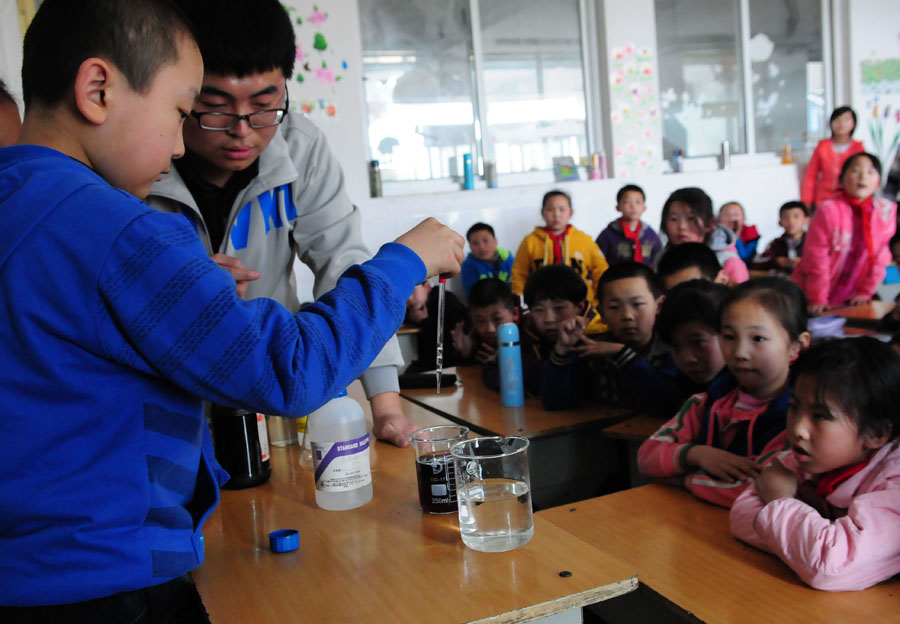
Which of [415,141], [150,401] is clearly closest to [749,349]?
[150,401]

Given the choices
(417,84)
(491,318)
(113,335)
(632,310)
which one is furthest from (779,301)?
(417,84)

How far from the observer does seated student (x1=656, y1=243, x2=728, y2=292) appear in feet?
10.1

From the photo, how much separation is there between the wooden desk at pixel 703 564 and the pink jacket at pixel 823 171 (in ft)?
20.3

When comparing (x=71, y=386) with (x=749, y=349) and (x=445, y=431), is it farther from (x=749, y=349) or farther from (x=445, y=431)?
(x=749, y=349)

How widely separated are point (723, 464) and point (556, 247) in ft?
13.3

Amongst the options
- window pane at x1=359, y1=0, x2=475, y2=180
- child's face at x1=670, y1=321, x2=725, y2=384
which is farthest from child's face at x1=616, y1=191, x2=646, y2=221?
child's face at x1=670, y1=321, x2=725, y2=384

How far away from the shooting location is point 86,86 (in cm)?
76

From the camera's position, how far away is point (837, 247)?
4543 mm

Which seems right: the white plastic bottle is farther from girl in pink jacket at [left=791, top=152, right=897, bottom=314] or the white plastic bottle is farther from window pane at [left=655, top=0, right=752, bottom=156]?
window pane at [left=655, top=0, right=752, bottom=156]

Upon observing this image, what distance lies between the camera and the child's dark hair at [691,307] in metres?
2.11

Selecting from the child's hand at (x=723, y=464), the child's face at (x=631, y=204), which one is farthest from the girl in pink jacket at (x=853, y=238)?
the child's hand at (x=723, y=464)

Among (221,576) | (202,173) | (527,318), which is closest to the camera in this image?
(221,576)

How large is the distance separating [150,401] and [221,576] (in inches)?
12.6

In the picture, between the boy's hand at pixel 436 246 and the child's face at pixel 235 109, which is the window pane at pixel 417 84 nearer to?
the child's face at pixel 235 109
